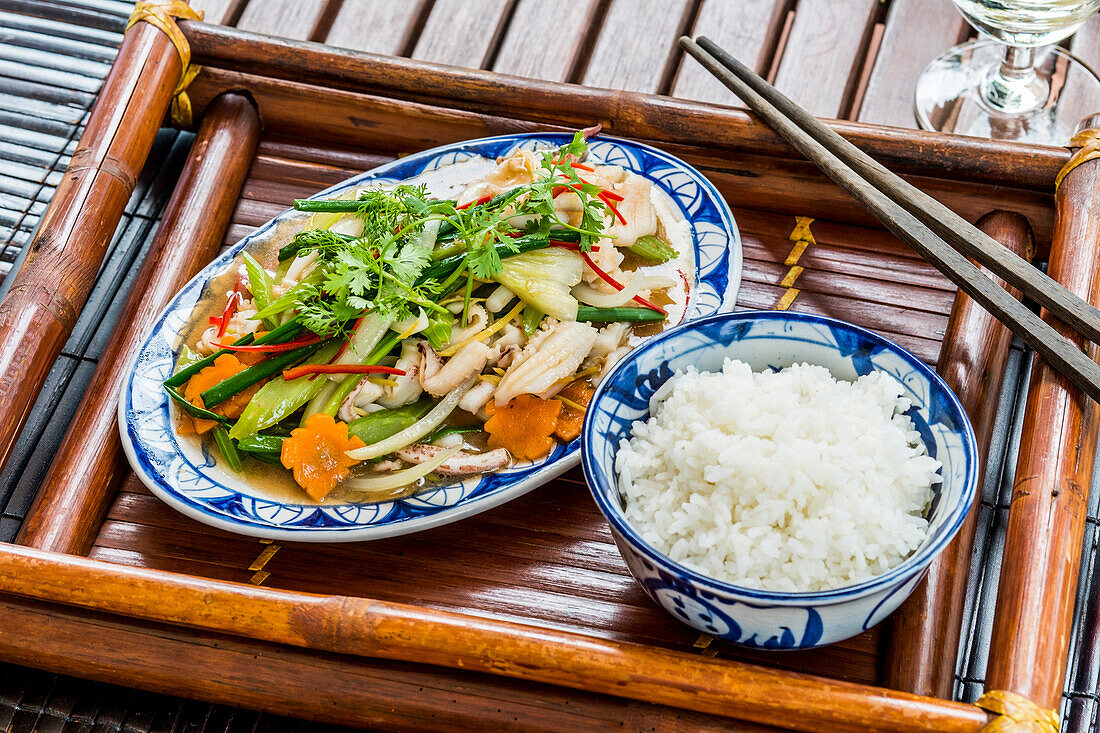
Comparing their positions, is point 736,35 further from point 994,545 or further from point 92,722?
point 92,722

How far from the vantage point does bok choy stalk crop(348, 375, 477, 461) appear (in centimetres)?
158

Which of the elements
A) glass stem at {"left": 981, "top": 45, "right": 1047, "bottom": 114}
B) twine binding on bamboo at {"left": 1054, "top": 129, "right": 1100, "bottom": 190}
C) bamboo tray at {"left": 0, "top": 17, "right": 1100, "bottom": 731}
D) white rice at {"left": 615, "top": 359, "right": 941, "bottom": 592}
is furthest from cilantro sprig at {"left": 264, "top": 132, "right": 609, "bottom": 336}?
glass stem at {"left": 981, "top": 45, "right": 1047, "bottom": 114}

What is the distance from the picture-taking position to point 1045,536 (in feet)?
4.40

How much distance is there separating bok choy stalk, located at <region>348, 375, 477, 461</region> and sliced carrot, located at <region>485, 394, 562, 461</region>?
0.25 feet

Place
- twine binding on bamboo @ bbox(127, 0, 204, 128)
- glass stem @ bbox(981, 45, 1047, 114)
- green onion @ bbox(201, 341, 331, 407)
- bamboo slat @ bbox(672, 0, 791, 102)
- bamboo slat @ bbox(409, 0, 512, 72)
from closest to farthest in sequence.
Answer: green onion @ bbox(201, 341, 331, 407) < twine binding on bamboo @ bbox(127, 0, 204, 128) < glass stem @ bbox(981, 45, 1047, 114) < bamboo slat @ bbox(672, 0, 791, 102) < bamboo slat @ bbox(409, 0, 512, 72)

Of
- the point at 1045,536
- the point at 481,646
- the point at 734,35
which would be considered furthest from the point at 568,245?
the point at 734,35

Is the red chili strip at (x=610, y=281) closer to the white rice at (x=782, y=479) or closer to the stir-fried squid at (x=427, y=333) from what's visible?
the stir-fried squid at (x=427, y=333)

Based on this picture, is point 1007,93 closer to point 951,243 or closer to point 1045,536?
point 951,243

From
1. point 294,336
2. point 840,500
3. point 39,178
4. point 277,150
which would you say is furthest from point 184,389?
point 840,500

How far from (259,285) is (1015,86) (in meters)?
1.88

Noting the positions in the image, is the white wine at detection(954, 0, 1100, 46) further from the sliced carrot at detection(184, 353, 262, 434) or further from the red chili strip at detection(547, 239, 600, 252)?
the sliced carrot at detection(184, 353, 262, 434)

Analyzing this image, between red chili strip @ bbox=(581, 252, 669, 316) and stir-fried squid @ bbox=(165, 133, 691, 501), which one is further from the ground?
red chili strip @ bbox=(581, 252, 669, 316)

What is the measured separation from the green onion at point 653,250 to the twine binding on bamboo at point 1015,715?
38.0 inches

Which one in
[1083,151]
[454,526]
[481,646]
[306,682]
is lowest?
[306,682]
